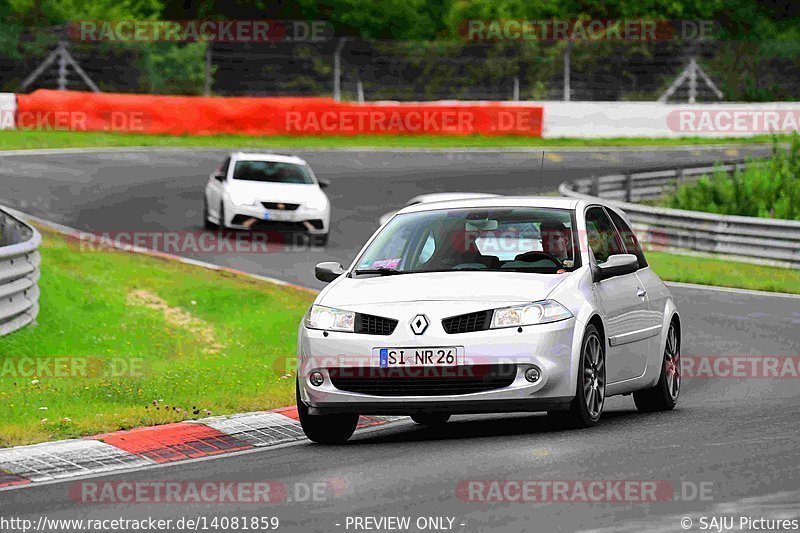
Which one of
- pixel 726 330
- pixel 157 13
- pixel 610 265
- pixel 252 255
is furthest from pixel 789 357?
pixel 157 13

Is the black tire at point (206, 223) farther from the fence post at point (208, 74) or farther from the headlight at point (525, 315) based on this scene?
the fence post at point (208, 74)

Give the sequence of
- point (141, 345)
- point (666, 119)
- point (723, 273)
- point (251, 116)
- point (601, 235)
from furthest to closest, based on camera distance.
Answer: point (666, 119), point (251, 116), point (723, 273), point (141, 345), point (601, 235)

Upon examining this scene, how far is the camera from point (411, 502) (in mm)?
8172

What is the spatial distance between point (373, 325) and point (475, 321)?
0.64m

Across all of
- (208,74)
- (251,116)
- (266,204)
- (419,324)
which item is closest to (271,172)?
(266,204)

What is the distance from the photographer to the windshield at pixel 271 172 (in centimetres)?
2839

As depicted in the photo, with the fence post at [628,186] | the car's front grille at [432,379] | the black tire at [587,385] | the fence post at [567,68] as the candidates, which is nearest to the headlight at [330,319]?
the car's front grille at [432,379]

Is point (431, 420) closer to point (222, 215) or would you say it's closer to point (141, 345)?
point (141, 345)

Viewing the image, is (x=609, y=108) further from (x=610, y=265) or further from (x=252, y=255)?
(x=610, y=265)

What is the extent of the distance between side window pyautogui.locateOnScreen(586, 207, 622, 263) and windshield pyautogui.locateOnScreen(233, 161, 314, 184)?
16.6 meters

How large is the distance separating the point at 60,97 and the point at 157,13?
19935mm

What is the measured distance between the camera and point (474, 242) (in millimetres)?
11258

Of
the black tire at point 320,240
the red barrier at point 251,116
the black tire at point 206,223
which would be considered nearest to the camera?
the black tire at point 320,240

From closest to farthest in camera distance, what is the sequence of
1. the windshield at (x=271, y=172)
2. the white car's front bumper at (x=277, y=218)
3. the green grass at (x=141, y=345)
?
the green grass at (x=141, y=345) < the white car's front bumper at (x=277, y=218) < the windshield at (x=271, y=172)
